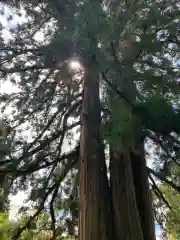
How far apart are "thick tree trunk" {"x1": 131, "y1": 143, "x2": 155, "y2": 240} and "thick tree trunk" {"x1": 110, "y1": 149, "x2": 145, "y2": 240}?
0.19m

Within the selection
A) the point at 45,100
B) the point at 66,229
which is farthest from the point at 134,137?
the point at 66,229

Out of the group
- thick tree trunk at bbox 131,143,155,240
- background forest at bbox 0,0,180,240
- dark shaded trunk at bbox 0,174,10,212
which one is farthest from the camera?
dark shaded trunk at bbox 0,174,10,212

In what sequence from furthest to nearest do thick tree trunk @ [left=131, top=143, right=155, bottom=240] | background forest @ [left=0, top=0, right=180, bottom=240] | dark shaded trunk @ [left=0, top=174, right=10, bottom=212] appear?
dark shaded trunk @ [left=0, top=174, right=10, bottom=212] → thick tree trunk @ [left=131, top=143, right=155, bottom=240] → background forest @ [left=0, top=0, right=180, bottom=240]

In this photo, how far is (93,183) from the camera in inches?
107

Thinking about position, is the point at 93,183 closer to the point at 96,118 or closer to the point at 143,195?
the point at 143,195

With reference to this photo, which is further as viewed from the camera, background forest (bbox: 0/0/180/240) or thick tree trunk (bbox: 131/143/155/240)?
thick tree trunk (bbox: 131/143/155/240)

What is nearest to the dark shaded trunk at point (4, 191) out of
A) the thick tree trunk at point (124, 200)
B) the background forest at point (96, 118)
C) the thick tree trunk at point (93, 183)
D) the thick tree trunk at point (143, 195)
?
the background forest at point (96, 118)

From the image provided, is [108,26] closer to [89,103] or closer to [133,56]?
[133,56]

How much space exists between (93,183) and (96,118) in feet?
2.67

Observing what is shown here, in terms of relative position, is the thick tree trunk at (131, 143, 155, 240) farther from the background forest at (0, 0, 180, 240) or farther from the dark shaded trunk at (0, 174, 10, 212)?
the dark shaded trunk at (0, 174, 10, 212)

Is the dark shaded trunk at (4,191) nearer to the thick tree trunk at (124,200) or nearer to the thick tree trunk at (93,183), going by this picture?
the thick tree trunk at (93,183)

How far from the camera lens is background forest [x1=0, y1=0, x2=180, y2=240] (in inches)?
91.1

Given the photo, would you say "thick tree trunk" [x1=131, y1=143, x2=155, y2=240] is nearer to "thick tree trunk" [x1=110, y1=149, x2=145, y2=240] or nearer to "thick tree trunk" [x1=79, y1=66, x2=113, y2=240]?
"thick tree trunk" [x1=110, y1=149, x2=145, y2=240]

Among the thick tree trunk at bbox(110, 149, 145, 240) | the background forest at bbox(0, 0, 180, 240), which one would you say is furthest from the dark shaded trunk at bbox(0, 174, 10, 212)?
the thick tree trunk at bbox(110, 149, 145, 240)
